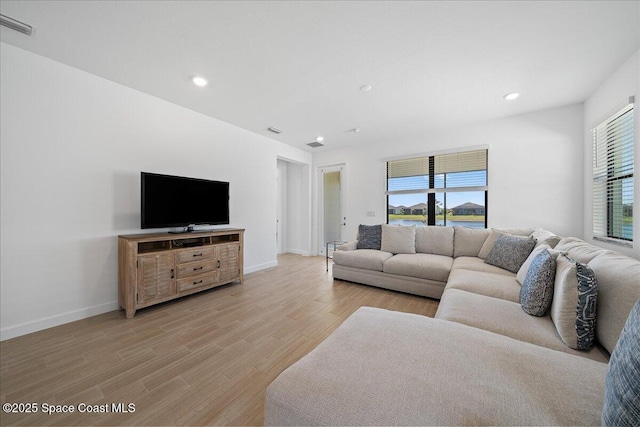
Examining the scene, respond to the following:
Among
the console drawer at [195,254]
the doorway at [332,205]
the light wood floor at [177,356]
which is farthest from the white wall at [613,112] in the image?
the console drawer at [195,254]

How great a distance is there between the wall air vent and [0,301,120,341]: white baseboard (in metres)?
2.51

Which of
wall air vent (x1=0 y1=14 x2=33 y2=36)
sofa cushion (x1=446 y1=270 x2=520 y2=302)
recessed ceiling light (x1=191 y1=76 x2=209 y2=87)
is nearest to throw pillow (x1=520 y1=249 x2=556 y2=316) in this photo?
sofa cushion (x1=446 y1=270 x2=520 y2=302)

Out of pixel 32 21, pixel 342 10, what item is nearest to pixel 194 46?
pixel 32 21

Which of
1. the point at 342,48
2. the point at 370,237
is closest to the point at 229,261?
the point at 370,237

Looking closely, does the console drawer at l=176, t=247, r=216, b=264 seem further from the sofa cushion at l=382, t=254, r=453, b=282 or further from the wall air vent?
the sofa cushion at l=382, t=254, r=453, b=282

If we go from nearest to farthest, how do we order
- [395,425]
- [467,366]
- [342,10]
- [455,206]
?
1. [395,425]
2. [467,366]
3. [342,10]
4. [455,206]

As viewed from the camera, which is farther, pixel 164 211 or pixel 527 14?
pixel 164 211

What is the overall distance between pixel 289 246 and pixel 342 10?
5.17 metres

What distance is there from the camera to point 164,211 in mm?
2836

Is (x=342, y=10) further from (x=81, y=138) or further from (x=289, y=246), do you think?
(x=289, y=246)

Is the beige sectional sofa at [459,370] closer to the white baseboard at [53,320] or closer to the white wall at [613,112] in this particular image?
the white wall at [613,112]

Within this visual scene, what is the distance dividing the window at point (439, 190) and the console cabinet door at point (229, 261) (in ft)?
10.1

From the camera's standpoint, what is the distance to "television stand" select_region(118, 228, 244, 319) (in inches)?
95.3

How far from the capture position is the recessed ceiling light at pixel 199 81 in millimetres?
2523
